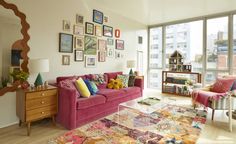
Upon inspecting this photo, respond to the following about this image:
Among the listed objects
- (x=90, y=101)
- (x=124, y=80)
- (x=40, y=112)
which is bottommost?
(x=40, y=112)

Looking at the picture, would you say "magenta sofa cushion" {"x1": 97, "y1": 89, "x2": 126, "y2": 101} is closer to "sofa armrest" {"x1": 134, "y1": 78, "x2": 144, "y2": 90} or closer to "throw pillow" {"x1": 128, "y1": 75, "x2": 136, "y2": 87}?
"throw pillow" {"x1": 128, "y1": 75, "x2": 136, "y2": 87}

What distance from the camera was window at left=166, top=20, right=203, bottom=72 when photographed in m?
5.16

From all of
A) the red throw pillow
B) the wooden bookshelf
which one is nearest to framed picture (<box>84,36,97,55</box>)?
the wooden bookshelf

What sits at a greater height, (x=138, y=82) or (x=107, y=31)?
(x=107, y=31)

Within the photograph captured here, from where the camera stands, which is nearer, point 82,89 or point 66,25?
point 82,89

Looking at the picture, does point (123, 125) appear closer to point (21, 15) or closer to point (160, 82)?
point (21, 15)

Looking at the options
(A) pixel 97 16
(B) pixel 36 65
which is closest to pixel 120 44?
(A) pixel 97 16

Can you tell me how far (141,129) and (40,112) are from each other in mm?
1668

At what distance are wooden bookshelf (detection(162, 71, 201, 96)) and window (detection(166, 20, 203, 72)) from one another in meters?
0.33

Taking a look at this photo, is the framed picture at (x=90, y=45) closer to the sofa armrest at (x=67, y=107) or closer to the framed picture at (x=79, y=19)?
the framed picture at (x=79, y=19)

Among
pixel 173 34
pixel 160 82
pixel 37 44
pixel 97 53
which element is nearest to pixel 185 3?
pixel 173 34

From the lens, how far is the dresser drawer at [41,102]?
92.8 inches

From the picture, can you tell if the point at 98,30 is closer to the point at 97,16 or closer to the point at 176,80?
the point at 97,16

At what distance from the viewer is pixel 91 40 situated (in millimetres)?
3980
